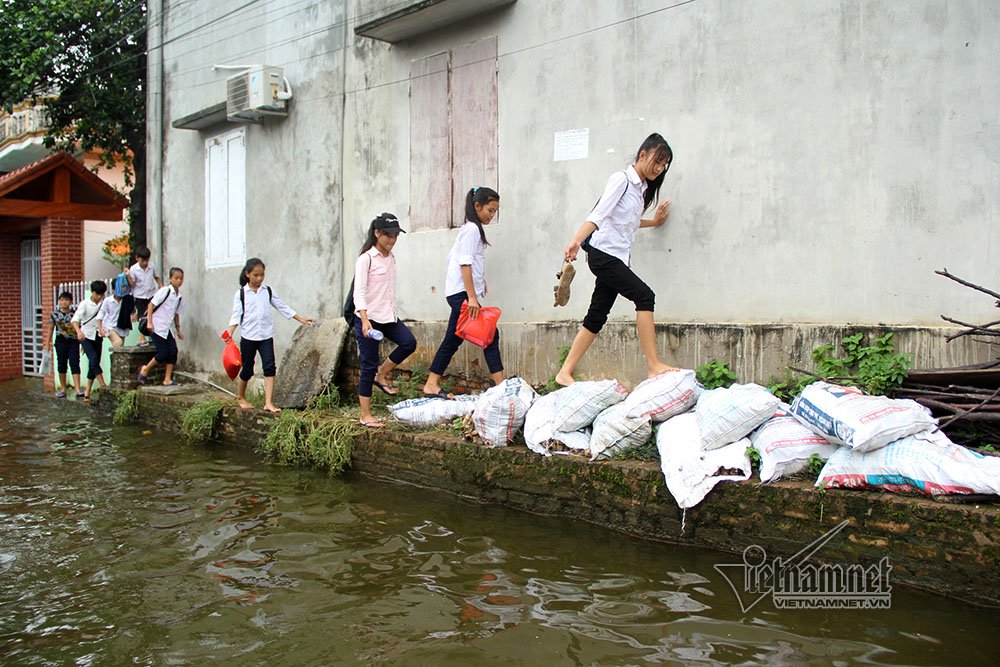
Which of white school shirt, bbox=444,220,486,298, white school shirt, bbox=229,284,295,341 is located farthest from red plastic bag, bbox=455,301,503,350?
white school shirt, bbox=229,284,295,341

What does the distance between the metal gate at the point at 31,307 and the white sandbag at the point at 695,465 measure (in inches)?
534

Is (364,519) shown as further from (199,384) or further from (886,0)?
(199,384)

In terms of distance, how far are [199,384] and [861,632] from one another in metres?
8.59

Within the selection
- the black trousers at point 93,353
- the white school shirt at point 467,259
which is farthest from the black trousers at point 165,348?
the white school shirt at point 467,259

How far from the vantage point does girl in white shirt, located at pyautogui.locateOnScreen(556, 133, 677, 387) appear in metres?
5.30

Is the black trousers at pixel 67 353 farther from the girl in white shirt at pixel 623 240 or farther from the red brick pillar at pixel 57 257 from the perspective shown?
the girl in white shirt at pixel 623 240

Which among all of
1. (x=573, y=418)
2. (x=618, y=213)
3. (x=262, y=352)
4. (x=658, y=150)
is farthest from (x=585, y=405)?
(x=262, y=352)

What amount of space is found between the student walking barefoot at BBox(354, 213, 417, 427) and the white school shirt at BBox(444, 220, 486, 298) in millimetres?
502

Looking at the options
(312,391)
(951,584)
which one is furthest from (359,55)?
(951,584)

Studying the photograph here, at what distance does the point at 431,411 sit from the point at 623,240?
193 cm

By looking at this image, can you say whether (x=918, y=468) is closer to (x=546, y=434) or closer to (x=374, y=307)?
(x=546, y=434)

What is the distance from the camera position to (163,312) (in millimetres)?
9836

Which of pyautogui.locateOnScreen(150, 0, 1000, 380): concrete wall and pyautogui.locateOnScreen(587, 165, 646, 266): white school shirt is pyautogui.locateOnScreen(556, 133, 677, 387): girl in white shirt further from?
pyautogui.locateOnScreen(150, 0, 1000, 380): concrete wall

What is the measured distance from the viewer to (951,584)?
358 centimetres
